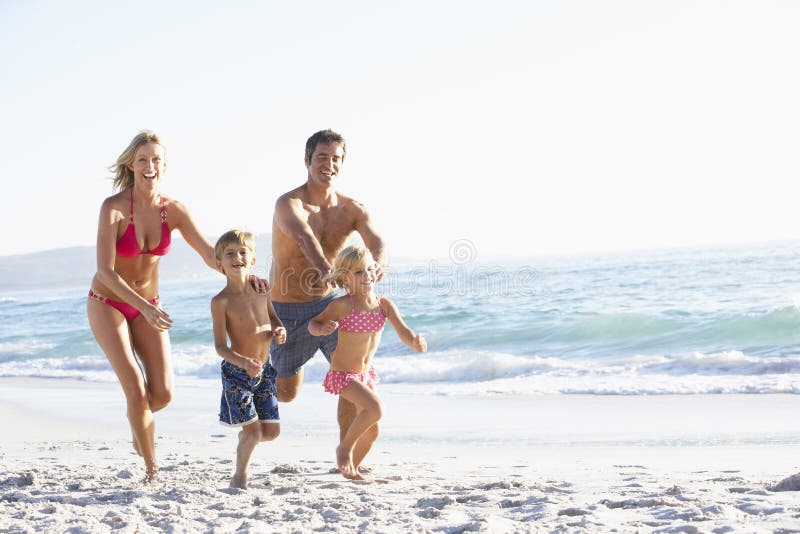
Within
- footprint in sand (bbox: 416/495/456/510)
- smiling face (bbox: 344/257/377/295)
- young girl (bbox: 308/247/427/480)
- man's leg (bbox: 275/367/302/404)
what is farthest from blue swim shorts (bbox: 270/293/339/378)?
footprint in sand (bbox: 416/495/456/510)

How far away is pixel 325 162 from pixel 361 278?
0.80 meters

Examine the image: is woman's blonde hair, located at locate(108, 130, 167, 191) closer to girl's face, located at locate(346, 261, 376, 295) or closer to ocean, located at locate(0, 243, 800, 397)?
Result: girl's face, located at locate(346, 261, 376, 295)

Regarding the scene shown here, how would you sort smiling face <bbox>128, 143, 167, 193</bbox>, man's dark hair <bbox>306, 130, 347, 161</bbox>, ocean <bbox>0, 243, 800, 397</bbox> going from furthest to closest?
ocean <bbox>0, 243, 800, 397</bbox>, man's dark hair <bbox>306, 130, 347, 161</bbox>, smiling face <bbox>128, 143, 167, 193</bbox>

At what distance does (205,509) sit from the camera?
3.83m

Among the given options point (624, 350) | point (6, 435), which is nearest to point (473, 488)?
point (6, 435)

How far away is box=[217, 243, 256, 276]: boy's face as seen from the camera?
4242 mm

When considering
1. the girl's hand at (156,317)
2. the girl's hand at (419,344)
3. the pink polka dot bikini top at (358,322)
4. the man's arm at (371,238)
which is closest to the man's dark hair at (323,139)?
the man's arm at (371,238)

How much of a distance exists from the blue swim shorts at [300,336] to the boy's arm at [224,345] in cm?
70

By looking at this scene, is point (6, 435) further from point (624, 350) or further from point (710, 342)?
point (710, 342)

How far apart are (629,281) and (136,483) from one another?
21.6 metres

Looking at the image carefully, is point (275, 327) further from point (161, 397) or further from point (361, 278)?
point (161, 397)

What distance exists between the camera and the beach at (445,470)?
11.5 feet

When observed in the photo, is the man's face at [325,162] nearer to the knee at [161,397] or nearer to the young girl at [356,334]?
the young girl at [356,334]

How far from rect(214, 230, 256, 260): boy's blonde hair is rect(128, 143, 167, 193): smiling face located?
20.0 inches
